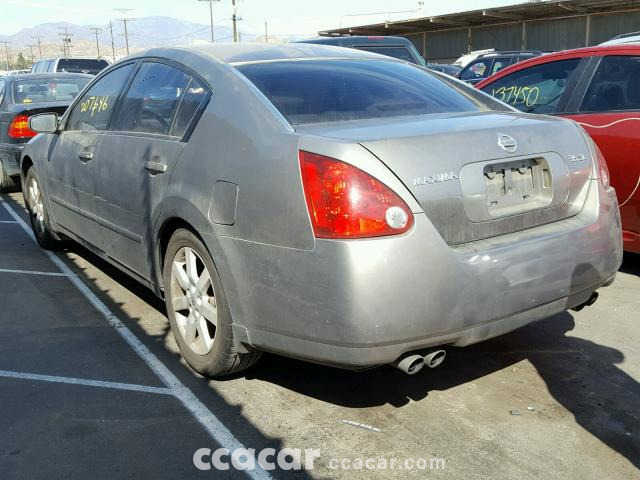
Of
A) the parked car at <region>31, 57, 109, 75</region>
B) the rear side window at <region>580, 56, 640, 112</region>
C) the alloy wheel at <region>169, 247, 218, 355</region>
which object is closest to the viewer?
the alloy wheel at <region>169, 247, 218, 355</region>

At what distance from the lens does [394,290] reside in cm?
267

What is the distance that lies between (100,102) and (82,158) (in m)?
0.41

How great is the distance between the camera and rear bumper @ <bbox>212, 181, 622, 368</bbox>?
8.76ft

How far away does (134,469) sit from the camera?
2799 mm

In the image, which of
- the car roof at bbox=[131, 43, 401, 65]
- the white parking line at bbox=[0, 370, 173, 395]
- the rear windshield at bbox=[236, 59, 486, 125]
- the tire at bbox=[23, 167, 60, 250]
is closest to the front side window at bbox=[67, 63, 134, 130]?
the car roof at bbox=[131, 43, 401, 65]

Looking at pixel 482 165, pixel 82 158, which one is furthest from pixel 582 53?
pixel 82 158

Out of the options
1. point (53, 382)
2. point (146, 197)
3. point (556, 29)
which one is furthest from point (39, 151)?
point (556, 29)

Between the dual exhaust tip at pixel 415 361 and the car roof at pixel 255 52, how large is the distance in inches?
71.0

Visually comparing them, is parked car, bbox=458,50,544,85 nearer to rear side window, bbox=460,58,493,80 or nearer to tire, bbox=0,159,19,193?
rear side window, bbox=460,58,493,80

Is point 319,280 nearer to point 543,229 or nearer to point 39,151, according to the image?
point 543,229

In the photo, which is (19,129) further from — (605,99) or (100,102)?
(605,99)

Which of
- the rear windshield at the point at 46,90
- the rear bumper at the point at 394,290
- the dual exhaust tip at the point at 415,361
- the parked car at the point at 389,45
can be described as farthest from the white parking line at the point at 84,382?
the parked car at the point at 389,45

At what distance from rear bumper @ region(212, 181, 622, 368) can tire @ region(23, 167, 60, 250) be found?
347 cm

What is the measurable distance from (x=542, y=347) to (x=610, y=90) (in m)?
2.28
